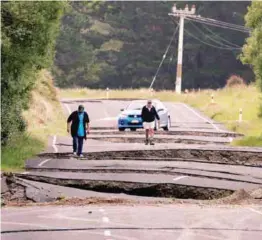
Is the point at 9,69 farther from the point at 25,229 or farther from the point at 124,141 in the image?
the point at 25,229

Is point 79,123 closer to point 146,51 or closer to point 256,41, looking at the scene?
point 256,41

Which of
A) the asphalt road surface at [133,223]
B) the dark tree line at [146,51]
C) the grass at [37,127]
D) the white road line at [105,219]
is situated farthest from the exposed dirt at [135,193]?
the dark tree line at [146,51]

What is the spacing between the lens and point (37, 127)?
31.0 metres

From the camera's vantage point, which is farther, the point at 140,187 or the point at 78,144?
the point at 78,144

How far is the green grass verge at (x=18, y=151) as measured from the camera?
65.1 ft

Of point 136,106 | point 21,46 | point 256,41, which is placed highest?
point 256,41

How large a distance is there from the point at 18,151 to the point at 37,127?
30.6 ft

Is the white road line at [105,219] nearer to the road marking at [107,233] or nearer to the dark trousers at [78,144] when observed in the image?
the road marking at [107,233]

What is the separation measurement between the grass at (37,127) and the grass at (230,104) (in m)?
8.37

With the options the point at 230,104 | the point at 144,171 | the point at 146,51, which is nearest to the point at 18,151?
the point at 144,171

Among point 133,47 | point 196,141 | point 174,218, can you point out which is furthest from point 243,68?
point 174,218

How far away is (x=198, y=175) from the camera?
701 inches

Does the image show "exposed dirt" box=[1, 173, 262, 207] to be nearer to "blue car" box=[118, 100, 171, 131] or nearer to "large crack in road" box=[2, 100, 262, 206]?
"large crack in road" box=[2, 100, 262, 206]

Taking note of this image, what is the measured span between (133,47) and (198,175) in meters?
62.8
